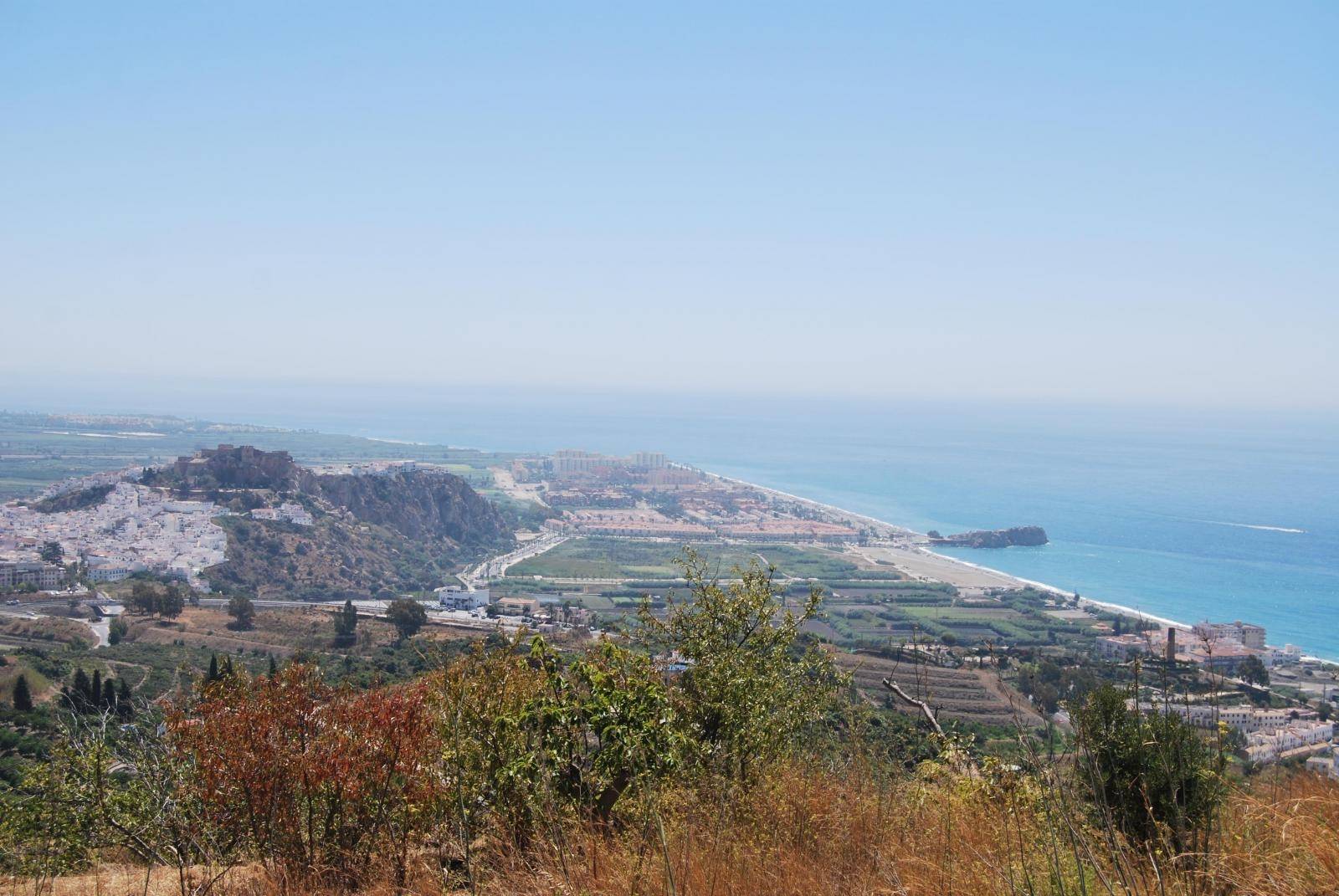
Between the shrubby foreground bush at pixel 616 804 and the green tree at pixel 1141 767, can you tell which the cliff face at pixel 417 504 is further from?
the green tree at pixel 1141 767

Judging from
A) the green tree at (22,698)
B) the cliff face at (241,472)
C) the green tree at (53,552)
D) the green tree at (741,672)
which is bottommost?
the green tree at (53,552)

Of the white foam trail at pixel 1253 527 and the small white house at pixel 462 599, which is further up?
the white foam trail at pixel 1253 527

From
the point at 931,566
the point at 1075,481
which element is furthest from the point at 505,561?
the point at 1075,481

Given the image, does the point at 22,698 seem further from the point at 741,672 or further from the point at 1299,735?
the point at 1299,735

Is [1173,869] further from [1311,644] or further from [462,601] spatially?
[1311,644]

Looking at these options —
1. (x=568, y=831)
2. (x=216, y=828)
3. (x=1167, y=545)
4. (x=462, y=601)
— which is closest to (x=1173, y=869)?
(x=568, y=831)

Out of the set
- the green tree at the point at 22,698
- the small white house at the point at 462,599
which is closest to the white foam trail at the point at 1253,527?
the small white house at the point at 462,599
